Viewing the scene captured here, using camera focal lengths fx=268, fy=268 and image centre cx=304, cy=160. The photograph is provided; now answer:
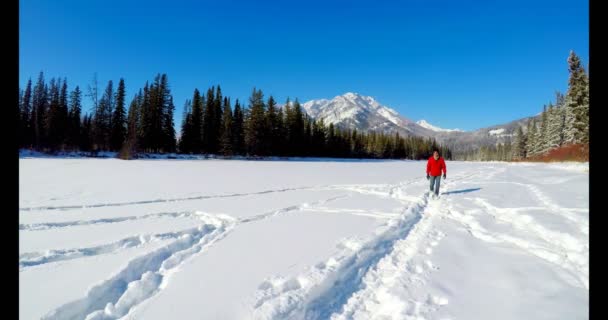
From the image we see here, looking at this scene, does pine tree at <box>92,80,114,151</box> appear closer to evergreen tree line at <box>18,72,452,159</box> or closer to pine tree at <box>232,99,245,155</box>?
evergreen tree line at <box>18,72,452,159</box>

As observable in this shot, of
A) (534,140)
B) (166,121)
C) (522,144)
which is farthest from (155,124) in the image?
(522,144)

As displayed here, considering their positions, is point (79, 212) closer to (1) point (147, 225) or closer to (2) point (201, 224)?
(1) point (147, 225)

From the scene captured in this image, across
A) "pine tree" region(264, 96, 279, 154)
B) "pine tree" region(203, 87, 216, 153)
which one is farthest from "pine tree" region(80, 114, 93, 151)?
"pine tree" region(264, 96, 279, 154)

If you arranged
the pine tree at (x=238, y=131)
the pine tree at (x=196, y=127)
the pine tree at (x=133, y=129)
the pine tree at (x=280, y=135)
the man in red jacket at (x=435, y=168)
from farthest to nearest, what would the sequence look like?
the pine tree at (x=280, y=135) → the pine tree at (x=196, y=127) → the pine tree at (x=238, y=131) → the pine tree at (x=133, y=129) → the man in red jacket at (x=435, y=168)

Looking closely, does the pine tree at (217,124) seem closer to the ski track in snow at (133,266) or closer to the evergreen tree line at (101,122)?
the evergreen tree line at (101,122)

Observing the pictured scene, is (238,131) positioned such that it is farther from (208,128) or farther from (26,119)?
(26,119)

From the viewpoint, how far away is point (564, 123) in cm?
6119

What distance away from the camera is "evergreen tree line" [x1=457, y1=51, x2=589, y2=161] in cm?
2873

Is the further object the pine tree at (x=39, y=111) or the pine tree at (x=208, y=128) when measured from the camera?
the pine tree at (x=208, y=128)

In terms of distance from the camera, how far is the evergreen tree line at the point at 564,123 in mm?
28734

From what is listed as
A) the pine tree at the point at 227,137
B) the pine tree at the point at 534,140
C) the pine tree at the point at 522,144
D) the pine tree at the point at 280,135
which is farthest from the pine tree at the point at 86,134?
the pine tree at the point at 522,144

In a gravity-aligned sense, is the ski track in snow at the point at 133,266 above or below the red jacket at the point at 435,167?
below
